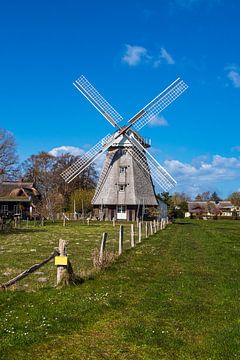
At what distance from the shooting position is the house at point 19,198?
2980 inches

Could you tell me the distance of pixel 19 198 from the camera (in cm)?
7675

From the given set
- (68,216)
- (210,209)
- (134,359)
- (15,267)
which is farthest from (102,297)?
(210,209)

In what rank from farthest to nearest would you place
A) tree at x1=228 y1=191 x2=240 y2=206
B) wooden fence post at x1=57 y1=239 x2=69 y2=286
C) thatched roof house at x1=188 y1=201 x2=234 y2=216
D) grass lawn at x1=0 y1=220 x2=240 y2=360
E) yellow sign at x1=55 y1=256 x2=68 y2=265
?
tree at x1=228 y1=191 x2=240 y2=206, thatched roof house at x1=188 y1=201 x2=234 y2=216, wooden fence post at x1=57 y1=239 x2=69 y2=286, yellow sign at x1=55 y1=256 x2=68 y2=265, grass lawn at x1=0 y1=220 x2=240 y2=360

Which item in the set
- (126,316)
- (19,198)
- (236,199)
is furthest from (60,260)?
(236,199)

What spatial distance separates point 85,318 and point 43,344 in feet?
5.17

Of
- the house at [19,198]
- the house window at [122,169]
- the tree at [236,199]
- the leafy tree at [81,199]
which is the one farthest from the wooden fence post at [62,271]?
the tree at [236,199]

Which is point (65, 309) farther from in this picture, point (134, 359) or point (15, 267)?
point (15, 267)

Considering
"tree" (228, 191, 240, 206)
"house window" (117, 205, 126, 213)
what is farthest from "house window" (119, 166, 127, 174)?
"tree" (228, 191, 240, 206)

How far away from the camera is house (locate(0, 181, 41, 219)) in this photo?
2980 inches

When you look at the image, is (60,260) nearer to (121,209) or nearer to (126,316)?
(126,316)

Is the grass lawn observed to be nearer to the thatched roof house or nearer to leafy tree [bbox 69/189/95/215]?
leafy tree [bbox 69/189/95/215]

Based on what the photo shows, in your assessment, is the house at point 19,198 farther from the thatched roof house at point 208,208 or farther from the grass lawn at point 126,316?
the thatched roof house at point 208,208

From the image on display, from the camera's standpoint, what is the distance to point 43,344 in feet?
22.8

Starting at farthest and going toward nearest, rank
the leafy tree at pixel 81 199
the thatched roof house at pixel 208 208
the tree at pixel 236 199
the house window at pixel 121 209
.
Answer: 1. the tree at pixel 236 199
2. the thatched roof house at pixel 208 208
3. the leafy tree at pixel 81 199
4. the house window at pixel 121 209
